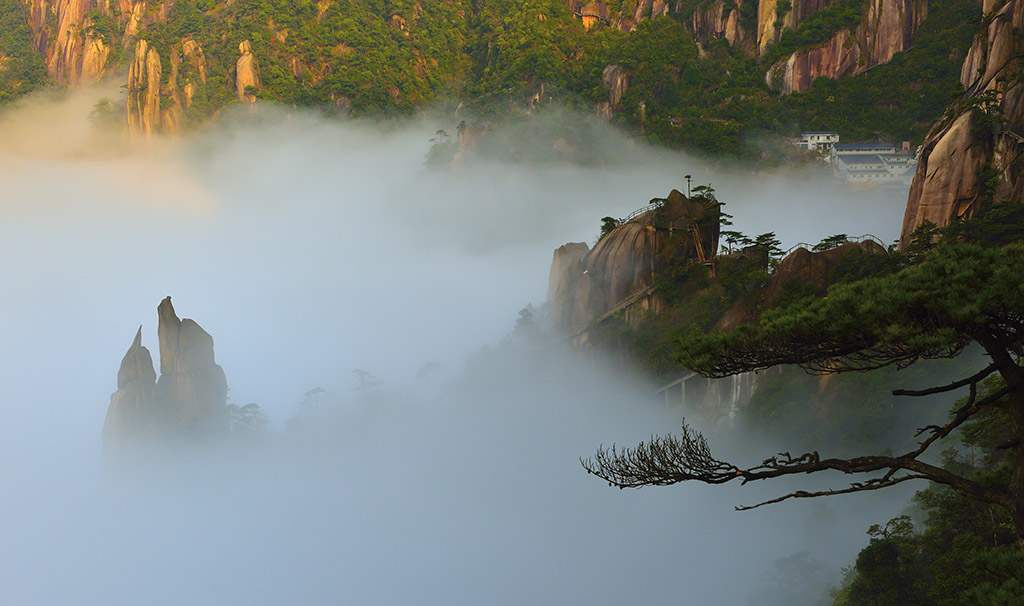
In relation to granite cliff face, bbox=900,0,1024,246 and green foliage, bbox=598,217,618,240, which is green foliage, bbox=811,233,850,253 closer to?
granite cliff face, bbox=900,0,1024,246

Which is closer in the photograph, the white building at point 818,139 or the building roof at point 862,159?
the building roof at point 862,159

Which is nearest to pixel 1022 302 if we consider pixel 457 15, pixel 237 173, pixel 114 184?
pixel 457 15

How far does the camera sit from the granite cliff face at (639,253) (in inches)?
1825

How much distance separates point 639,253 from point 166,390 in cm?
4411

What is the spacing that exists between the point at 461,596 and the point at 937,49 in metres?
69.5

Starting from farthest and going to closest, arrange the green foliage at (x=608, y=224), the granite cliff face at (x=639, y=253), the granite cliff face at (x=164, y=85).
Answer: the granite cliff face at (x=164, y=85)
the green foliage at (x=608, y=224)
the granite cliff face at (x=639, y=253)

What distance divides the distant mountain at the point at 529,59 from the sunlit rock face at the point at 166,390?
1986 inches

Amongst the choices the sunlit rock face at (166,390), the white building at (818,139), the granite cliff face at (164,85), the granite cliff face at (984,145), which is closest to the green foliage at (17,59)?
the granite cliff face at (164,85)

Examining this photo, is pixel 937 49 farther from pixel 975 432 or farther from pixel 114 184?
pixel 114 184

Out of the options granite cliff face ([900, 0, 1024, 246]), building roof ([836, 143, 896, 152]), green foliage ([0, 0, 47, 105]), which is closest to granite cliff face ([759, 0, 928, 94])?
building roof ([836, 143, 896, 152])

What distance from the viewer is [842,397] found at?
33.3 metres

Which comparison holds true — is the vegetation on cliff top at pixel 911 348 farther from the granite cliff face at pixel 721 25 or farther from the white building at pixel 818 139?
the granite cliff face at pixel 721 25

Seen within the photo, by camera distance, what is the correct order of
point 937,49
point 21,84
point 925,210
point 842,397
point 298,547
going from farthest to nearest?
point 21,84 → point 937,49 → point 298,547 → point 925,210 → point 842,397

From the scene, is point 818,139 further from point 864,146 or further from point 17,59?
point 17,59
